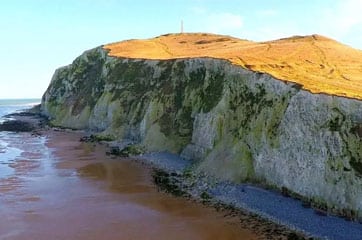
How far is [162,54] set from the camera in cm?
8306

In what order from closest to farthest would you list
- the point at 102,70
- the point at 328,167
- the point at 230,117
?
the point at 328,167 < the point at 230,117 < the point at 102,70

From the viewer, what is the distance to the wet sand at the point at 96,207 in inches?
1136

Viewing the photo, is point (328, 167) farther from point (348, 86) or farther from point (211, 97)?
point (211, 97)

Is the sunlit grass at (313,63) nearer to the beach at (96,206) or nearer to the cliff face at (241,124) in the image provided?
the cliff face at (241,124)

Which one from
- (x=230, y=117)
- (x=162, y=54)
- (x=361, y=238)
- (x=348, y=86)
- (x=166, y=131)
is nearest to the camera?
(x=361, y=238)

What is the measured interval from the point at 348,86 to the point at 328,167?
9.95 meters

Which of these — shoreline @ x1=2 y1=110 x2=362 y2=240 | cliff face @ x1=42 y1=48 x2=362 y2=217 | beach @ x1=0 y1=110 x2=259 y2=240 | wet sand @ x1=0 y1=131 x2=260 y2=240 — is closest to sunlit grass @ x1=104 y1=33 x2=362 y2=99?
cliff face @ x1=42 y1=48 x2=362 y2=217

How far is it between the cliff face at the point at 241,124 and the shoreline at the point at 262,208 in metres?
1.18

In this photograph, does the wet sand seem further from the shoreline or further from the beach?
the shoreline

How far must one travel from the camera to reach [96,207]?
34.5 meters

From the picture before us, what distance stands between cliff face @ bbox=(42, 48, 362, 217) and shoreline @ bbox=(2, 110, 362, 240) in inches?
46.5

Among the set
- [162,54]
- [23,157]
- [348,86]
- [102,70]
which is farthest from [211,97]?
[102,70]

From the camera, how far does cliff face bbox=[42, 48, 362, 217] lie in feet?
100

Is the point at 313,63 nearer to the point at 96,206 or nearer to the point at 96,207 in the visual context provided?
the point at 96,206
